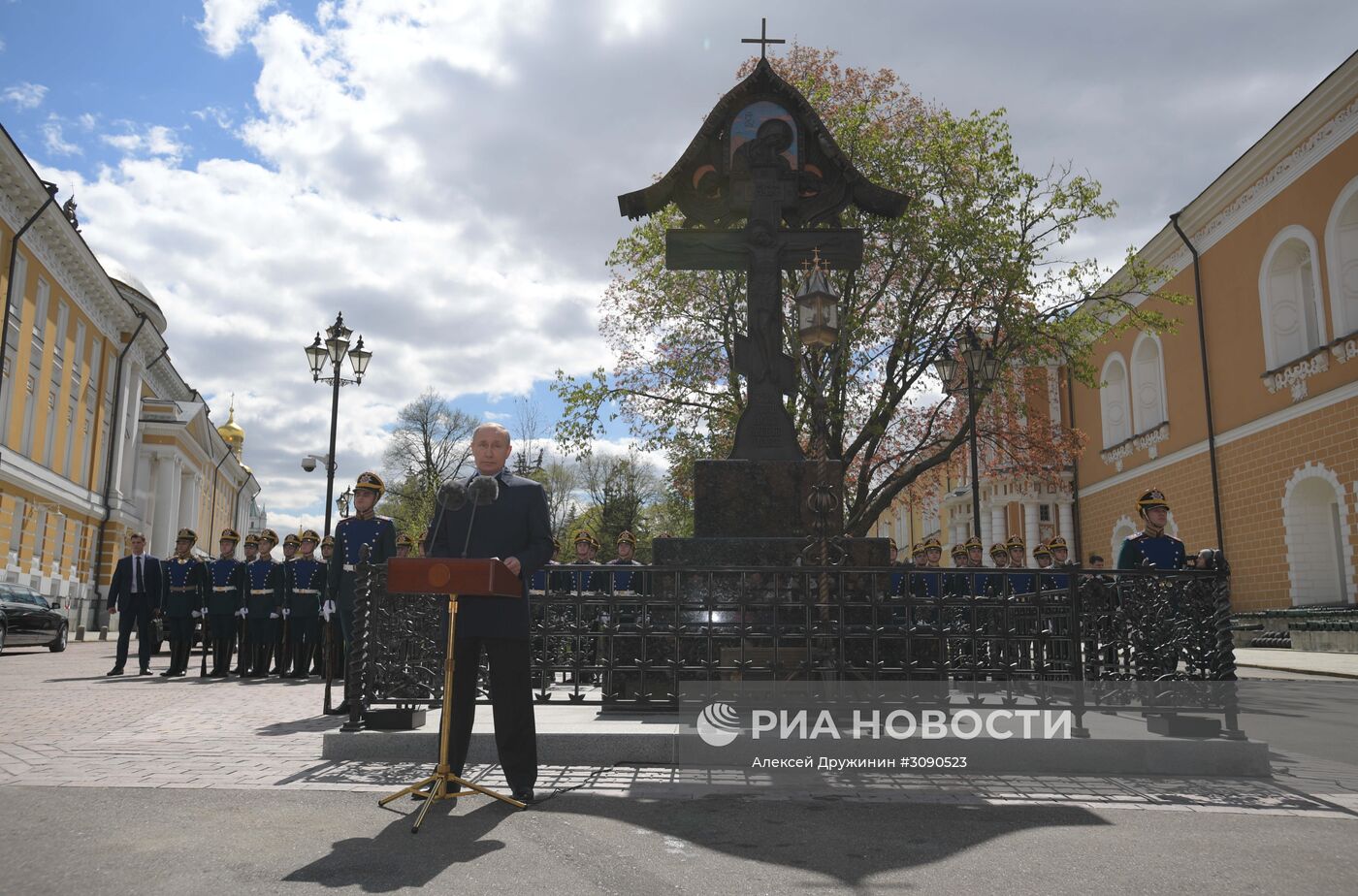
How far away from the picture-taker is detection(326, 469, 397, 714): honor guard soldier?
8992mm

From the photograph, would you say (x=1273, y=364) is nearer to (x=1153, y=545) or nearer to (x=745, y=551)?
(x=1153, y=545)

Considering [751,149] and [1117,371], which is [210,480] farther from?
[751,149]

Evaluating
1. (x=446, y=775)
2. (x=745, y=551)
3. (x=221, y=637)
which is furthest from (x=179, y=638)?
(x=446, y=775)

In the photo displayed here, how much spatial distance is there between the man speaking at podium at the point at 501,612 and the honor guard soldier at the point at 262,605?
990 centimetres

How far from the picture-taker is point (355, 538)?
924cm

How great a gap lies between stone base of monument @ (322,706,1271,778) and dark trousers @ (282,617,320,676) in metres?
8.78

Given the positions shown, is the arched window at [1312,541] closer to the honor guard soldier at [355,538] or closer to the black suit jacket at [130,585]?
the honor guard soldier at [355,538]

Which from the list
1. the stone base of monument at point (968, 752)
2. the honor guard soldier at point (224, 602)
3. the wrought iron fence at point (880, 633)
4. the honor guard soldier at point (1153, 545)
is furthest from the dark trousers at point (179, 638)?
the honor guard soldier at point (1153, 545)

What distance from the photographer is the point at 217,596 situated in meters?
14.5

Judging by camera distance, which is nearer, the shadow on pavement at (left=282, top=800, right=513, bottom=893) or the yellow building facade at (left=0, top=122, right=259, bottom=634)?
the shadow on pavement at (left=282, top=800, right=513, bottom=893)

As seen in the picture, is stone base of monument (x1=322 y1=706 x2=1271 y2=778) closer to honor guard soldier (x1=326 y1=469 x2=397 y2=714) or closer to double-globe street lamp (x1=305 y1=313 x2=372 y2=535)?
honor guard soldier (x1=326 y1=469 x2=397 y2=714)

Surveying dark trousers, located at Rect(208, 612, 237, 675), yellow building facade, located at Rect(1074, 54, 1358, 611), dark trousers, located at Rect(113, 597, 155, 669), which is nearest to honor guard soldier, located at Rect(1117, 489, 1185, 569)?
dark trousers, located at Rect(208, 612, 237, 675)

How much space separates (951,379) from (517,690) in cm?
1549

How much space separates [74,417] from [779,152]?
36.4 metres
